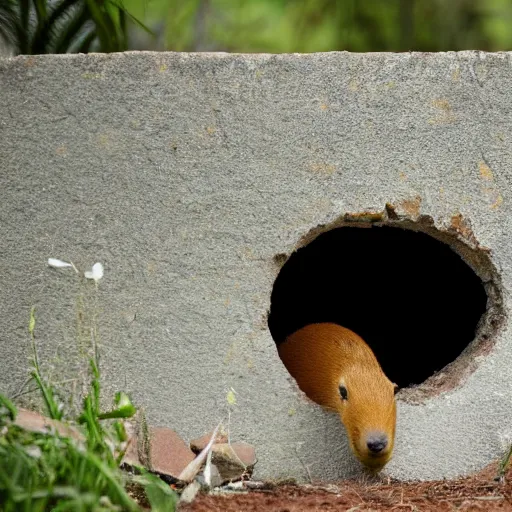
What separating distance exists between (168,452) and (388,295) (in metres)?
2.54

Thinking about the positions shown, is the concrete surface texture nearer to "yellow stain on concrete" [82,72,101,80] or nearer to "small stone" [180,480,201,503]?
"yellow stain on concrete" [82,72,101,80]

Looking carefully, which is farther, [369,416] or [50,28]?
[50,28]

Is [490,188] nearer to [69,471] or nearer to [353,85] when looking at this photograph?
[353,85]

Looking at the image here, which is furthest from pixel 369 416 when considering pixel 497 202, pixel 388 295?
pixel 388 295

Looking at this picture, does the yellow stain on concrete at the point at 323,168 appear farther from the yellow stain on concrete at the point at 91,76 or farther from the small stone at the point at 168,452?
the small stone at the point at 168,452

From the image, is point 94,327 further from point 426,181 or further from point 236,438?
point 426,181

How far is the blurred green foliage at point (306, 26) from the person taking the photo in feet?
16.6

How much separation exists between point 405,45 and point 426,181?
215cm

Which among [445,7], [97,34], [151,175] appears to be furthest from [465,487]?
[445,7]

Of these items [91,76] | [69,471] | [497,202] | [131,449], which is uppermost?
[91,76]

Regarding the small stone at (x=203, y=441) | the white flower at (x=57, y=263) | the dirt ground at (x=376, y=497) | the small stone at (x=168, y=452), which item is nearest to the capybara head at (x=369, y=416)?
the dirt ground at (x=376, y=497)

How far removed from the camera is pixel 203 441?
336 centimetres

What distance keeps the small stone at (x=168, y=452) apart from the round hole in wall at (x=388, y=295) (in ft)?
6.45

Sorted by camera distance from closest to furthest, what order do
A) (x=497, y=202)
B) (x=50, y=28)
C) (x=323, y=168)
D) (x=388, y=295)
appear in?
(x=323, y=168), (x=497, y=202), (x=50, y=28), (x=388, y=295)
